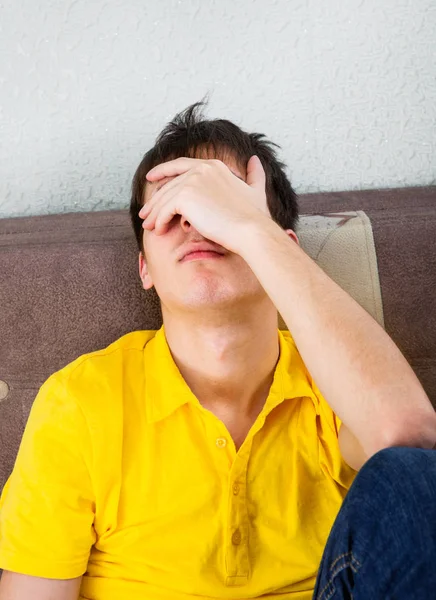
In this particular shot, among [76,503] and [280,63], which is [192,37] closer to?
[280,63]

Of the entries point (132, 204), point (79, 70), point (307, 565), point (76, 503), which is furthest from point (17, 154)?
point (307, 565)

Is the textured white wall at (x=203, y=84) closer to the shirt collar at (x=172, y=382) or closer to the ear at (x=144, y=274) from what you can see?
the ear at (x=144, y=274)

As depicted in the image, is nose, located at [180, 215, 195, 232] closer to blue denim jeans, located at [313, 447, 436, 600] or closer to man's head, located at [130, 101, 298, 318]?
man's head, located at [130, 101, 298, 318]

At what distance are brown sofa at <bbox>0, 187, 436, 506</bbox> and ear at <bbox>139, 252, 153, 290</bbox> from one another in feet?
0.12

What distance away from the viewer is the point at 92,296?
117cm

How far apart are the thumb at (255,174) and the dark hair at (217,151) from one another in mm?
16

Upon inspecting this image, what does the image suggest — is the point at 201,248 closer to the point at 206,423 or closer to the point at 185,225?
the point at 185,225

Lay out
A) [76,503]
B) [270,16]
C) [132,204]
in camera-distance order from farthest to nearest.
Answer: [270,16] < [132,204] < [76,503]

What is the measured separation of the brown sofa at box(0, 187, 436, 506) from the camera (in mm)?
1167

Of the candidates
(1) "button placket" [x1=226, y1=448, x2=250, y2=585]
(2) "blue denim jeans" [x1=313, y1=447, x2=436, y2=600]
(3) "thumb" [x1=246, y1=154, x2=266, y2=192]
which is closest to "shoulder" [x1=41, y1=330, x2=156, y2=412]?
(1) "button placket" [x1=226, y1=448, x2=250, y2=585]

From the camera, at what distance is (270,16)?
134 cm

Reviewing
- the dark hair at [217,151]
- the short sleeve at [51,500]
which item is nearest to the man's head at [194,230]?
the dark hair at [217,151]

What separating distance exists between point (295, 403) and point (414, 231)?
38cm

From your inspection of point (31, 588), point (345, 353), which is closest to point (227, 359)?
point (345, 353)
